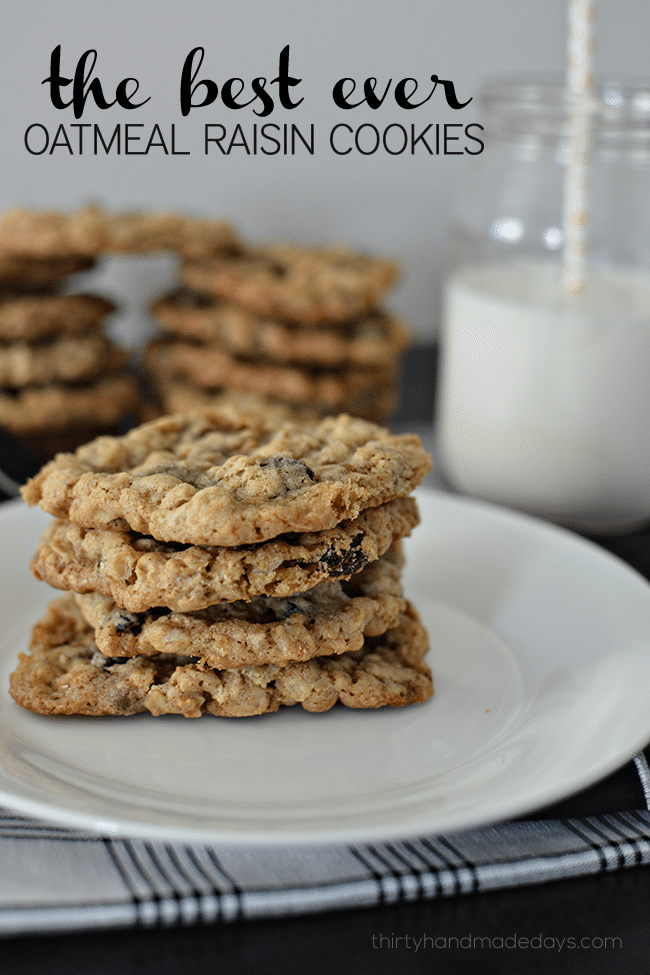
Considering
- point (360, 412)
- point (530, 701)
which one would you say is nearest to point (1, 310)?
point (360, 412)

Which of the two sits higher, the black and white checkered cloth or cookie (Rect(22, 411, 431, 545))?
cookie (Rect(22, 411, 431, 545))

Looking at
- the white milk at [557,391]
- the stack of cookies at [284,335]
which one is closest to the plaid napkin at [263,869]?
the white milk at [557,391]

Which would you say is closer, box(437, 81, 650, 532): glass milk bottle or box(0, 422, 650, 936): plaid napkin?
box(0, 422, 650, 936): plaid napkin

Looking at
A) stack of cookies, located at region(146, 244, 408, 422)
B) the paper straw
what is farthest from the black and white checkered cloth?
stack of cookies, located at region(146, 244, 408, 422)

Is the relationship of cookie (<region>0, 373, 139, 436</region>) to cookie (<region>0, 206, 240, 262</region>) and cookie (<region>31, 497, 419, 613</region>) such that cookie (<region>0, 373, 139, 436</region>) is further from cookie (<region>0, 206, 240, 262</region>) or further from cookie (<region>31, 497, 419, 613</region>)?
cookie (<region>31, 497, 419, 613</region>)

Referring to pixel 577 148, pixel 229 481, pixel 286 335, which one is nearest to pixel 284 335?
pixel 286 335

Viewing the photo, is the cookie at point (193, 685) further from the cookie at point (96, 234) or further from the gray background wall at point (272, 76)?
the gray background wall at point (272, 76)
